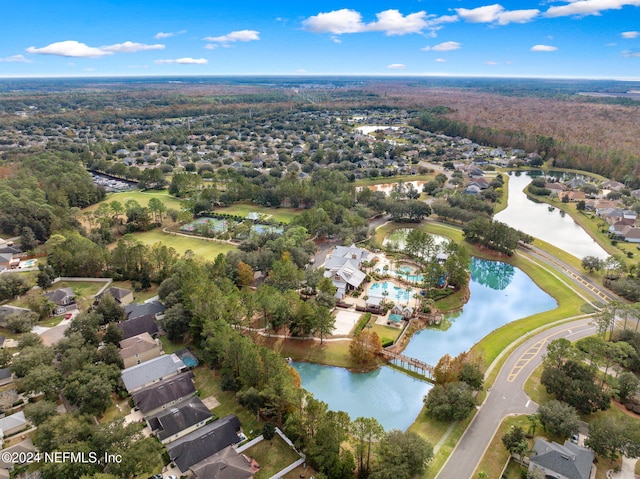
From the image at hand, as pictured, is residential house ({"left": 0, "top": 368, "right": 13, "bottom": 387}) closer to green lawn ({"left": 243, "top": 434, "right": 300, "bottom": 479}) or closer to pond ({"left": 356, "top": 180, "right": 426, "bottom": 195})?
green lawn ({"left": 243, "top": 434, "right": 300, "bottom": 479})

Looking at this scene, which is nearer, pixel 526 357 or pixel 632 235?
pixel 526 357

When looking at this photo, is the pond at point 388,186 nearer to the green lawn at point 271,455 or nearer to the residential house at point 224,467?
the green lawn at point 271,455

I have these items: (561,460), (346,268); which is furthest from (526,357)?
(346,268)

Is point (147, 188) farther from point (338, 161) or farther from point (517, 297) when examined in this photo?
point (517, 297)

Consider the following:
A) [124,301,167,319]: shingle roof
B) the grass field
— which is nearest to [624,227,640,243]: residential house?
the grass field

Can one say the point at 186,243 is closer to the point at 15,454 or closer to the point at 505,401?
the point at 15,454
